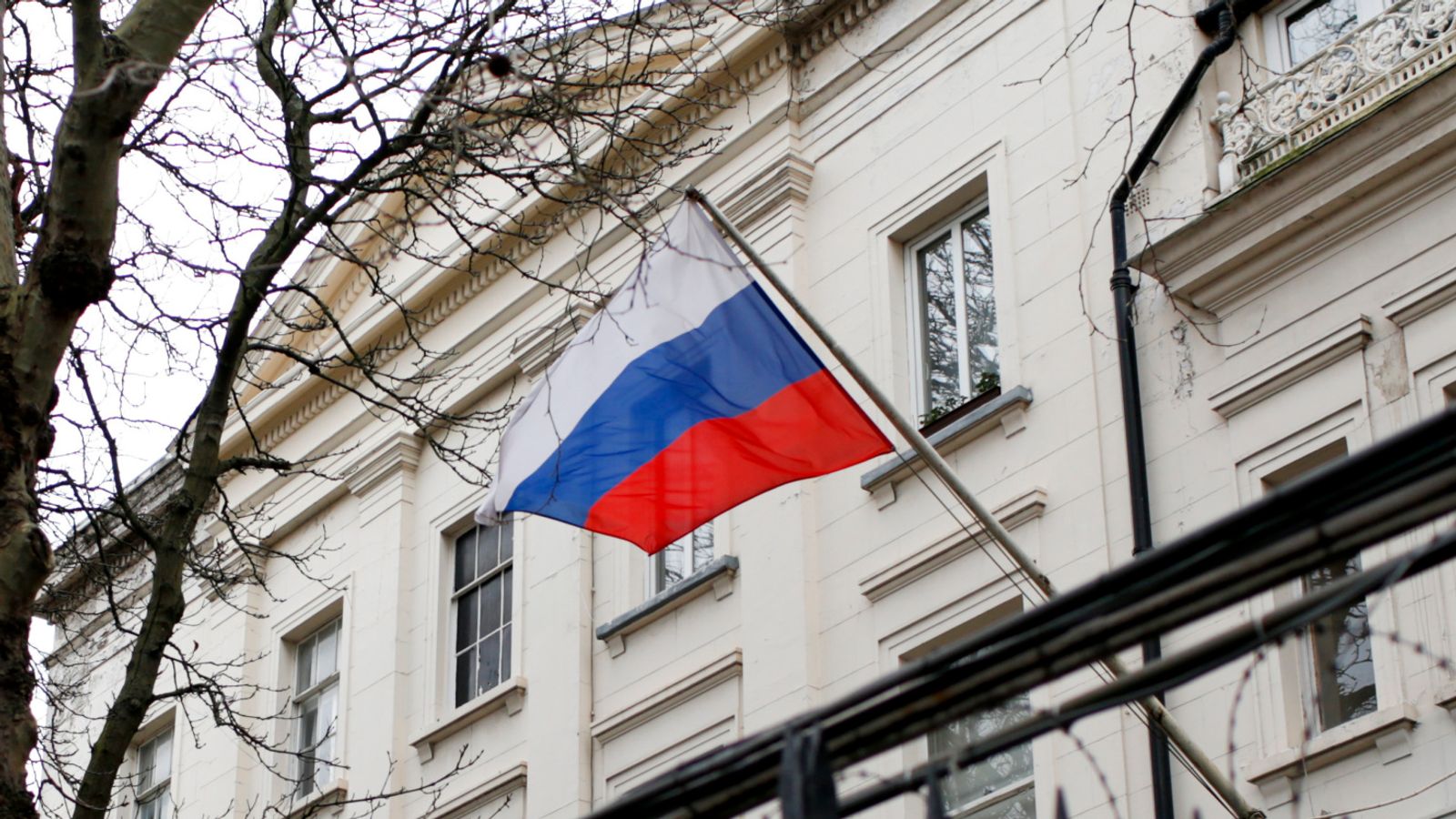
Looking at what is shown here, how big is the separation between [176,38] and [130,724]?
3.97 metres

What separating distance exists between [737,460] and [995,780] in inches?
150

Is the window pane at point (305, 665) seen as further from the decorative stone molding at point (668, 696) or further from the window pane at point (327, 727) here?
the decorative stone molding at point (668, 696)

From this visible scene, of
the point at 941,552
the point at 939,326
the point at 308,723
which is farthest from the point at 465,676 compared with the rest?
the point at 941,552

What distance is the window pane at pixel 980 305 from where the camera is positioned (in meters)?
15.8

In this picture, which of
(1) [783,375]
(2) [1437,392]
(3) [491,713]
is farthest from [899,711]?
(3) [491,713]

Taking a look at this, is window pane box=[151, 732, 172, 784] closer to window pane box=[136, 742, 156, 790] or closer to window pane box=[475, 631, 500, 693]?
window pane box=[136, 742, 156, 790]

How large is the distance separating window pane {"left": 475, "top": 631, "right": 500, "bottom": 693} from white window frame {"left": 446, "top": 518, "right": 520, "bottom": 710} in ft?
0.12

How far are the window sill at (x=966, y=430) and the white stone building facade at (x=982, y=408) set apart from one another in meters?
0.03

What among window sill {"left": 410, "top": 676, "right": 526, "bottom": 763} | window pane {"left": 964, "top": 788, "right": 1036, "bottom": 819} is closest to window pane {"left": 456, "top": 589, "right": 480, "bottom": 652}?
window sill {"left": 410, "top": 676, "right": 526, "bottom": 763}

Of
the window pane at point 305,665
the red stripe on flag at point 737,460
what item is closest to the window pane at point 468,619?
the window pane at point 305,665

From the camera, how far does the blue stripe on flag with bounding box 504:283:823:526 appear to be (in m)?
11.7

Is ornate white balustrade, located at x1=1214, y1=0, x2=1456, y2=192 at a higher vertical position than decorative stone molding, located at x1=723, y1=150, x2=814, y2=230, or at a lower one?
lower

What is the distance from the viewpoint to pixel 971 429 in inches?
601

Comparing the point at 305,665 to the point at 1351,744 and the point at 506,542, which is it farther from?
the point at 1351,744
